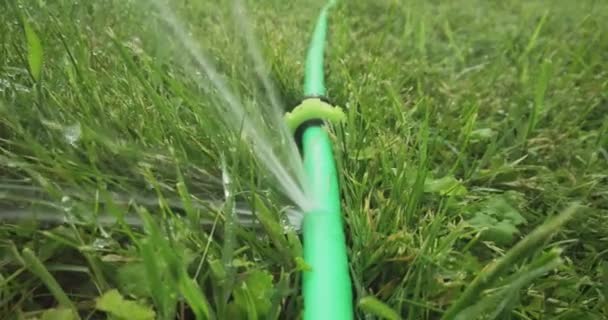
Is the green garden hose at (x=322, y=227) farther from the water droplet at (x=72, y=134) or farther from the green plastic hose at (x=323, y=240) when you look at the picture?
the water droplet at (x=72, y=134)

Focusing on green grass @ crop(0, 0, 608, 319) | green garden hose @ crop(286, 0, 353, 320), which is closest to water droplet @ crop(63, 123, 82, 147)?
green grass @ crop(0, 0, 608, 319)

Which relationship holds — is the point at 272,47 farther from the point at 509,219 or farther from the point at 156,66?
the point at 509,219

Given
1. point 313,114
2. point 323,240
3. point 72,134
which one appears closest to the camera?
point 323,240

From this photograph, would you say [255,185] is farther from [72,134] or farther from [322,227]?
[72,134]

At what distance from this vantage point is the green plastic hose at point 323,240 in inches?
30.9

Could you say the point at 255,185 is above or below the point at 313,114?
below

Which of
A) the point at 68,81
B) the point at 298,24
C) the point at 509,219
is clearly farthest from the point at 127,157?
the point at 298,24

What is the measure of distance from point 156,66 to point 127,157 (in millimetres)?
342

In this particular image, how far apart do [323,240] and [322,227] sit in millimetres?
36

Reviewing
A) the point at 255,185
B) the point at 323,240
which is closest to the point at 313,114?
the point at 255,185

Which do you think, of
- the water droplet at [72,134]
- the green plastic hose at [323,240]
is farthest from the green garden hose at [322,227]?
the water droplet at [72,134]

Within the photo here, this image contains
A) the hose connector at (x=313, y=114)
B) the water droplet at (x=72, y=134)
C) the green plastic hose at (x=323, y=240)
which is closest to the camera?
the green plastic hose at (x=323, y=240)

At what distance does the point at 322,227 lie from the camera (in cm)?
94

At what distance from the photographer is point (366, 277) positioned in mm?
928
